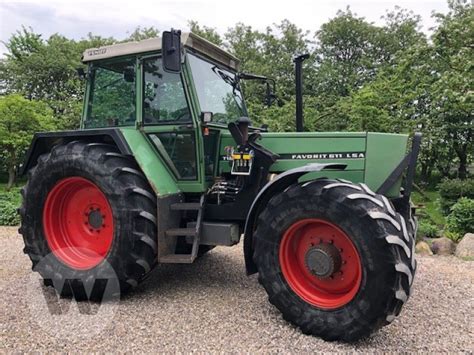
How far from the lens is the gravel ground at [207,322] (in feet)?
10.0

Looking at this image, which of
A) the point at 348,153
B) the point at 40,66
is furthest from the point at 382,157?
the point at 40,66

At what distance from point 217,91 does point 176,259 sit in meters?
1.90

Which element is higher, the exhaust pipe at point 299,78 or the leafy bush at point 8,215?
the exhaust pipe at point 299,78

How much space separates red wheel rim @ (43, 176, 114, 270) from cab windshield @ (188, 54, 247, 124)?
1.44 metres

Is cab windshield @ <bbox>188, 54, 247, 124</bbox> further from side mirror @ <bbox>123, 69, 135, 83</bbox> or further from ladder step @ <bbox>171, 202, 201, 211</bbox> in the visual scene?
ladder step @ <bbox>171, 202, 201, 211</bbox>

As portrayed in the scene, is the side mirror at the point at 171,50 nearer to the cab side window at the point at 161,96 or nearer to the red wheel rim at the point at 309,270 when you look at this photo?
the cab side window at the point at 161,96

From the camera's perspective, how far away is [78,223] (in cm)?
446

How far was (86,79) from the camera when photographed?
15.8 ft

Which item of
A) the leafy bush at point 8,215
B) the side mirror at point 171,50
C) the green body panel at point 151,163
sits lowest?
the leafy bush at point 8,215

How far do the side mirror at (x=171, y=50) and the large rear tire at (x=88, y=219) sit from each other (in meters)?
1.05

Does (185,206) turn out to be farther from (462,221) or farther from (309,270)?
(462,221)

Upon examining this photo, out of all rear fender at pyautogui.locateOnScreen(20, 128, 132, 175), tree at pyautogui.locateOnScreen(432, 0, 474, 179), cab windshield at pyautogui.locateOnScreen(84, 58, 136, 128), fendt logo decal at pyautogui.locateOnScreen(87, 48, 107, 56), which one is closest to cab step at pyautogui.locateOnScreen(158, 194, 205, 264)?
rear fender at pyautogui.locateOnScreen(20, 128, 132, 175)

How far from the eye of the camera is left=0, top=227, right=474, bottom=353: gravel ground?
3051mm

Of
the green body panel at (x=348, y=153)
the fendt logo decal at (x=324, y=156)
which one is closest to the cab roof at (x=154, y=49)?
the green body panel at (x=348, y=153)
